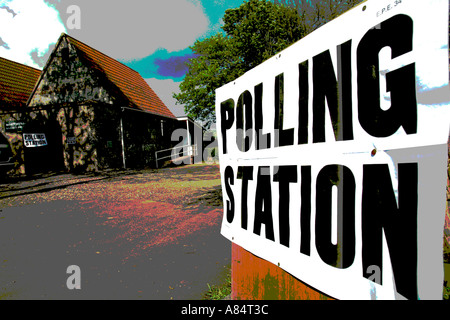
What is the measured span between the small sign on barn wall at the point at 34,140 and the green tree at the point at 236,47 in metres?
11.1

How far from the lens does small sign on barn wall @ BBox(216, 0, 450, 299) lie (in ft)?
2.61

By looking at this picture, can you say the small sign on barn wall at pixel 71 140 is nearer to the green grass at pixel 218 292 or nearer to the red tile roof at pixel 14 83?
the red tile roof at pixel 14 83

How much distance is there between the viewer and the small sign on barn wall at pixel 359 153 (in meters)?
0.80

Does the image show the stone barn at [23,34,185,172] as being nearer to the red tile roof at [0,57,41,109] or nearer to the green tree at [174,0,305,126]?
→ the red tile roof at [0,57,41,109]

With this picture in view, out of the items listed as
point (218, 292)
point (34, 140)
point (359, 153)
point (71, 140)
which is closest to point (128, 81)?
point (71, 140)

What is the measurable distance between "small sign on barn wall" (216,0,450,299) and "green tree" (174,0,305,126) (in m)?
2.74

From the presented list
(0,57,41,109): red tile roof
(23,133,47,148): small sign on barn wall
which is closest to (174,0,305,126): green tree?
(23,133,47,148): small sign on barn wall

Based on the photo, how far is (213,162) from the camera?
17.1 m

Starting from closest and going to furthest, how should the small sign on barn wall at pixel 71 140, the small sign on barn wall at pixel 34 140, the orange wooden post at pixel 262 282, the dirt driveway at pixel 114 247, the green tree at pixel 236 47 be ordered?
the orange wooden post at pixel 262 282, the dirt driveway at pixel 114 247, the green tree at pixel 236 47, the small sign on barn wall at pixel 34 140, the small sign on barn wall at pixel 71 140

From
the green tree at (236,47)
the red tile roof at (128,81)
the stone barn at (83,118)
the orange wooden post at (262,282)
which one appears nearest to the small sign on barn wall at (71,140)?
the stone barn at (83,118)

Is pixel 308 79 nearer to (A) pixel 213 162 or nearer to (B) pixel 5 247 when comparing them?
(B) pixel 5 247

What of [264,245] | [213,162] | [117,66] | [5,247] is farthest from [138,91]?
[264,245]
